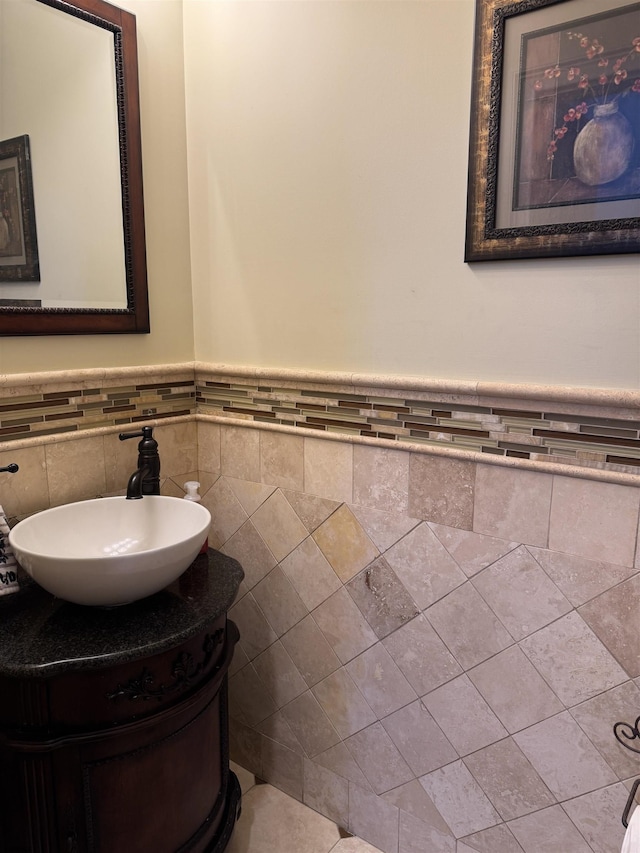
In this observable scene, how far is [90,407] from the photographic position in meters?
1.53

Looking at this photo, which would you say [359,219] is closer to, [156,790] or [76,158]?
[76,158]

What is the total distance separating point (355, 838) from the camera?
160 cm

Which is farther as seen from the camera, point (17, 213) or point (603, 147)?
point (17, 213)

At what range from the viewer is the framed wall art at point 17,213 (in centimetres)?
134

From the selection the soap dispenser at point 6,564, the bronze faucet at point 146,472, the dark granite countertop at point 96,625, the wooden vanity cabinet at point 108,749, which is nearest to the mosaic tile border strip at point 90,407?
the bronze faucet at point 146,472

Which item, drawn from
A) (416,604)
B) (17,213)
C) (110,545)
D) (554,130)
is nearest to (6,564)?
(110,545)

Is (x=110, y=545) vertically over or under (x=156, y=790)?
over

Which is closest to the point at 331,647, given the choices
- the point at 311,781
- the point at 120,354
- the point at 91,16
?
the point at 311,781

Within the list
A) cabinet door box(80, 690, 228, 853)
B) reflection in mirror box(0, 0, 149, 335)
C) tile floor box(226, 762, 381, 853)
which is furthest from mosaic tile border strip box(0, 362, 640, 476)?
tile floor box(226, 762, 381, 853)

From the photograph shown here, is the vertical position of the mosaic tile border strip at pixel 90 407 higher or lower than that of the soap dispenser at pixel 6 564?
higher

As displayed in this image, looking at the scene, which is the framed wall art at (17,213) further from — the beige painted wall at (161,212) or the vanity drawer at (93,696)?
the vanity drawer at (93,696)

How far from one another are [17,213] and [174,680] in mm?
1105

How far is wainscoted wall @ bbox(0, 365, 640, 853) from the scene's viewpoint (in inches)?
46.2

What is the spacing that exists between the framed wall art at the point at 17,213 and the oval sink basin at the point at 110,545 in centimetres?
57
